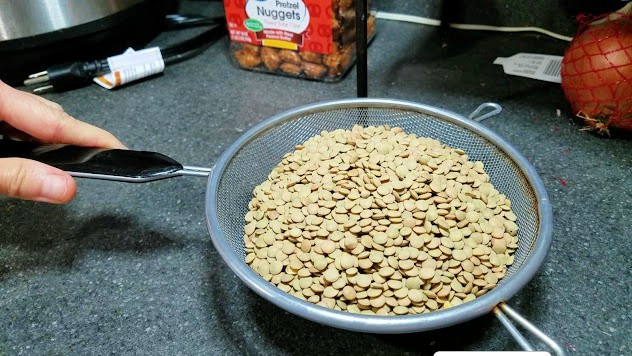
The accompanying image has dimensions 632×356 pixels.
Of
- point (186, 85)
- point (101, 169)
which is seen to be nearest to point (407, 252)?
point (101, 169)

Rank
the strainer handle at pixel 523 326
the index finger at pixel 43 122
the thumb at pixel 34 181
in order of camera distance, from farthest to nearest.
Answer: the index finger at pixel 43 122 < the thumb at pixel 34 181 < the strainer handle at pixel 523 326

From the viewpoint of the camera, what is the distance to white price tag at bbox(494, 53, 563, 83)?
0.90 meters

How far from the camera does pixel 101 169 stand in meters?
0.51

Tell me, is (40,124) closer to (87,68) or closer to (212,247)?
(212,247)

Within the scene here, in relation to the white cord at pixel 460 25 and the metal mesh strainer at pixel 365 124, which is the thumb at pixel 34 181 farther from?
the white cord at pixel 460 25

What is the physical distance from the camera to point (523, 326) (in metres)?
0.39

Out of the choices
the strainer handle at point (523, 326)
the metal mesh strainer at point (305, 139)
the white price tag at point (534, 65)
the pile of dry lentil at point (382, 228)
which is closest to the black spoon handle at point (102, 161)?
the metal mesh strainer at point (305, 139)

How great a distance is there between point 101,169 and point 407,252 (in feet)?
1.11

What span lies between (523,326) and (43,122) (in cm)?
58

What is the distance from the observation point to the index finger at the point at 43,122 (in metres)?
0.59

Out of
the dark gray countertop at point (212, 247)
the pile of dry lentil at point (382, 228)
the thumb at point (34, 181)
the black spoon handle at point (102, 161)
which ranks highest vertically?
the thumb at point (34, 181)

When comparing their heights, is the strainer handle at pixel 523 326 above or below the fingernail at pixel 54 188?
below

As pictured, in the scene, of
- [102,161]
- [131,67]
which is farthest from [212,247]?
[131,67]

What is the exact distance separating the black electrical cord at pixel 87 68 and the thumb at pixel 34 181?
1.70 ft
